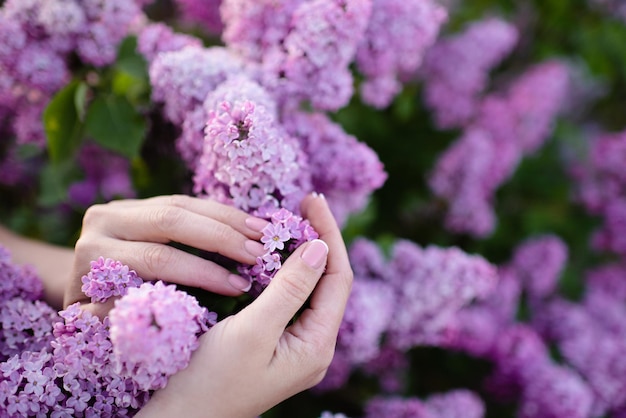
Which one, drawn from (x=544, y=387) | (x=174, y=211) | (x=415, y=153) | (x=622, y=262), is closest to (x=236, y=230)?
(x=174, y=211)

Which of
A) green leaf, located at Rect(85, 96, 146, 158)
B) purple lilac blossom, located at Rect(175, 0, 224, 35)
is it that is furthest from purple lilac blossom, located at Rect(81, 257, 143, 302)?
purple lilac blossom, located at Rect(175, 0, 224, 35)

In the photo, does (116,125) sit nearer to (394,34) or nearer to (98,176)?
(98,176)

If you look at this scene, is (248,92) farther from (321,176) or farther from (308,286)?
(308,286)

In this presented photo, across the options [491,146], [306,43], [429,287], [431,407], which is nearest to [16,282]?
[306,43]

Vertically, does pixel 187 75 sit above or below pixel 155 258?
above

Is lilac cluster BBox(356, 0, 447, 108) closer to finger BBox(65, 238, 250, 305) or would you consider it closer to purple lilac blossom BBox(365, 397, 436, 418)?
finger BBox(65, 238, 250, 305)

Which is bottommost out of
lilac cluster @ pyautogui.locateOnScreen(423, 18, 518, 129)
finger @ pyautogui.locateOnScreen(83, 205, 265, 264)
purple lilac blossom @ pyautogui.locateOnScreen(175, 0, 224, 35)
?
finger @ pyautogui.locateOnScreen(83, 205, 265, 264)
